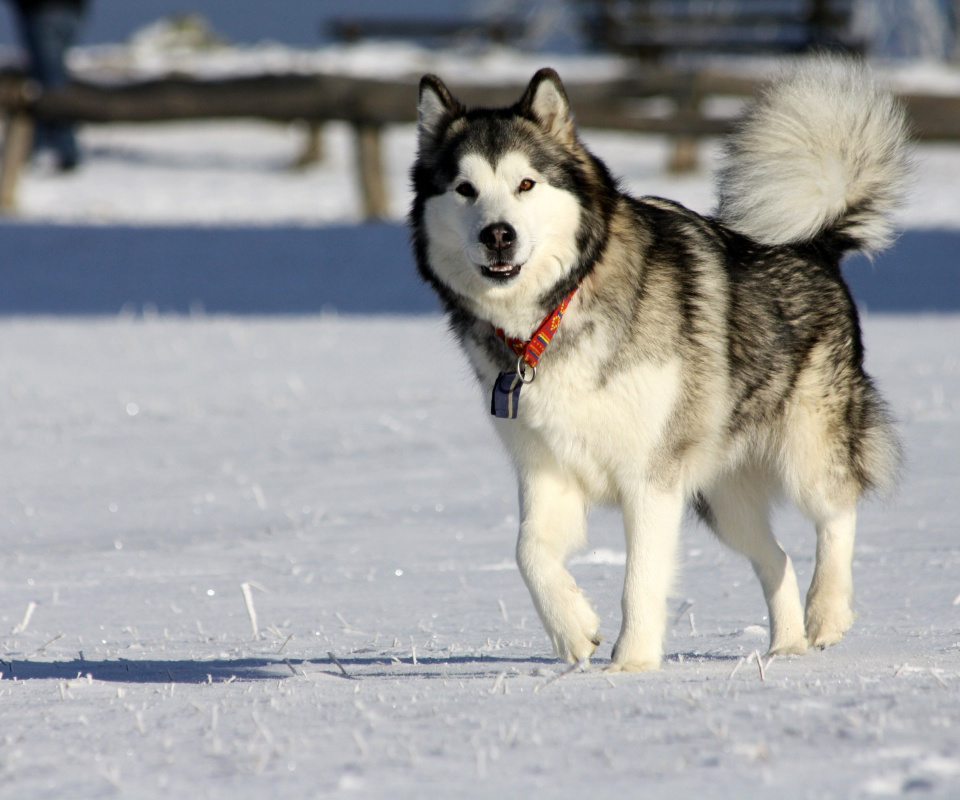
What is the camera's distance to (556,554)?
3131mm

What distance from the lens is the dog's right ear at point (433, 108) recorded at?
134 inches

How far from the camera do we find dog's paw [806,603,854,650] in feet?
10.9

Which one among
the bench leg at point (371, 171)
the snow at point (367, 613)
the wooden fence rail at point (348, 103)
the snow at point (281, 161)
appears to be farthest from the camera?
the snow at point (281, 161)

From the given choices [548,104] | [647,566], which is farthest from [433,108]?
[647,566]

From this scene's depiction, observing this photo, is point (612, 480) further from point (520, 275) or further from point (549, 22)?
point (549, 22)

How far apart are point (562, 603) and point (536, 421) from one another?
17.3 inches

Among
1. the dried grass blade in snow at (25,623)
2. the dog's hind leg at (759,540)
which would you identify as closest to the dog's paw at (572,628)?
the dog's hind leg at (759,540)

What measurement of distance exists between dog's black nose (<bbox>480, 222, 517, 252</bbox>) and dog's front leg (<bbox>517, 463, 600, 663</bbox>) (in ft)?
1.84

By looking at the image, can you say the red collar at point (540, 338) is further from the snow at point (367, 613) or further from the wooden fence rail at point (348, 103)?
the wooden fence rail at point (348, 103)

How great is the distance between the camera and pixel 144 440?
5832 mm

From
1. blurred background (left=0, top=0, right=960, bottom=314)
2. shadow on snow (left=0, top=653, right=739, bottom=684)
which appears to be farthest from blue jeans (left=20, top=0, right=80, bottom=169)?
shadow on snow (left=0, top=653, right=739, bottom=684)

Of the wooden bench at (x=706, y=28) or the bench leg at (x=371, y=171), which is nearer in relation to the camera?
the bench leg at (x=371, y=171)

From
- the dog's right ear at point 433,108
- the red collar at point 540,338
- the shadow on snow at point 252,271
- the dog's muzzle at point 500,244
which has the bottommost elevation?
the shadow on snow at point 252,271

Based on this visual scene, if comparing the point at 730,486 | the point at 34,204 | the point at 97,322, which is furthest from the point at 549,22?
the point at 730,486
